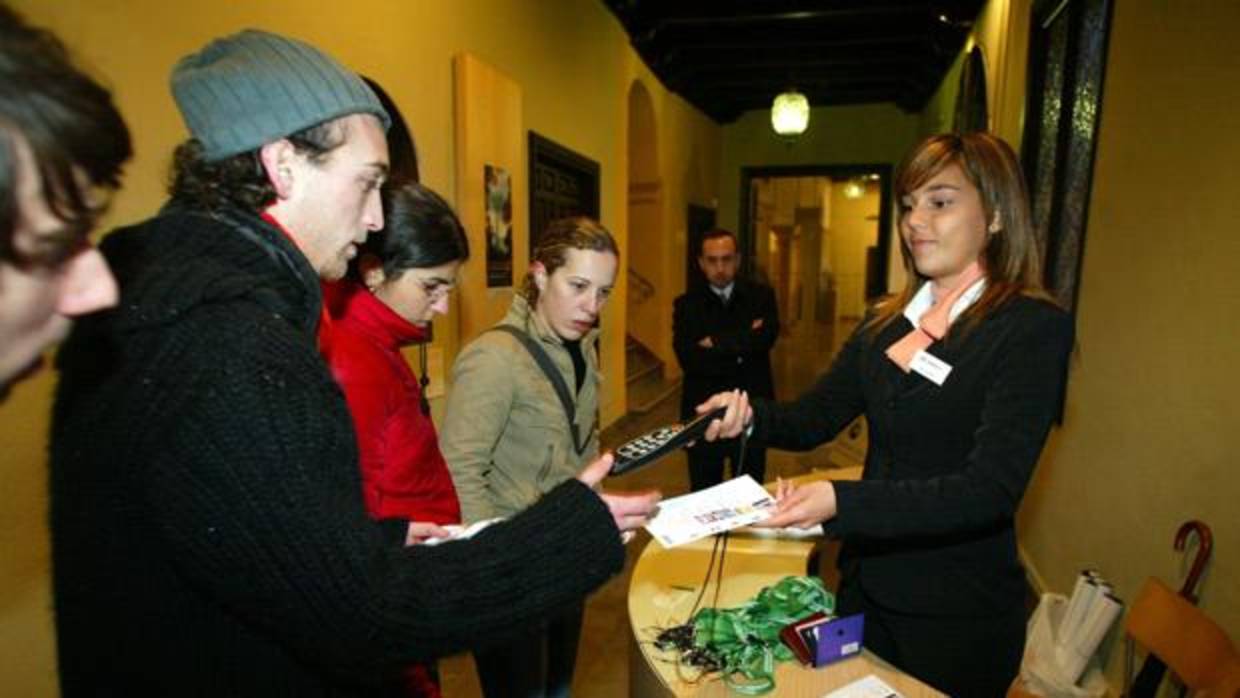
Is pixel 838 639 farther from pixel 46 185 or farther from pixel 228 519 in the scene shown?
pixel 46 185

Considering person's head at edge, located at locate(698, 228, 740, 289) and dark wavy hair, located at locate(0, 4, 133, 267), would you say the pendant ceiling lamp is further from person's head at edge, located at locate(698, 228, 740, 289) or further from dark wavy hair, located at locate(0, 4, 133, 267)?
dark wavy hair, located at locate(0, 4, 133, 267)

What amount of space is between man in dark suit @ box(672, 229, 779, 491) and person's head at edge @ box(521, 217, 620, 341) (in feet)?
6.13

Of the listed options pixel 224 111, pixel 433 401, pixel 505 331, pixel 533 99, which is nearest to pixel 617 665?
pixel 433 401

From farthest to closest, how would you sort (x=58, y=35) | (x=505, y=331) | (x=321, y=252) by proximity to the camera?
(x=505, y=331) < (x=321, y=252) < (x=58, y=35)

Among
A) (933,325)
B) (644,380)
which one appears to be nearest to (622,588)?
(933,325)

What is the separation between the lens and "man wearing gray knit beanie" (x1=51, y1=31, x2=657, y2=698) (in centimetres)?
55

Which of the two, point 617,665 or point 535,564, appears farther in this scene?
point 617,665

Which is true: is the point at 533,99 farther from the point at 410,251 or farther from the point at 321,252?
the point at 321,252

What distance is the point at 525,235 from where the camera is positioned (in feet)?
13.4

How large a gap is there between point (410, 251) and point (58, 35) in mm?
919

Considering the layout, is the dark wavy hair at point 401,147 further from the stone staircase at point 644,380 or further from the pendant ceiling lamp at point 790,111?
the pendant ceiling lamp at point 790,111

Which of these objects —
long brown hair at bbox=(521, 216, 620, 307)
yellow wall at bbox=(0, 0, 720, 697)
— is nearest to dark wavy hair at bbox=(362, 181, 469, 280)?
long brown hair at bbox=(521, 216, 620, 307)

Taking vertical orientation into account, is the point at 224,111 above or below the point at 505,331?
above

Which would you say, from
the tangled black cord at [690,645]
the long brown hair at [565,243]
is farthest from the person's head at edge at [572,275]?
the tangled black cord at [690,645]
